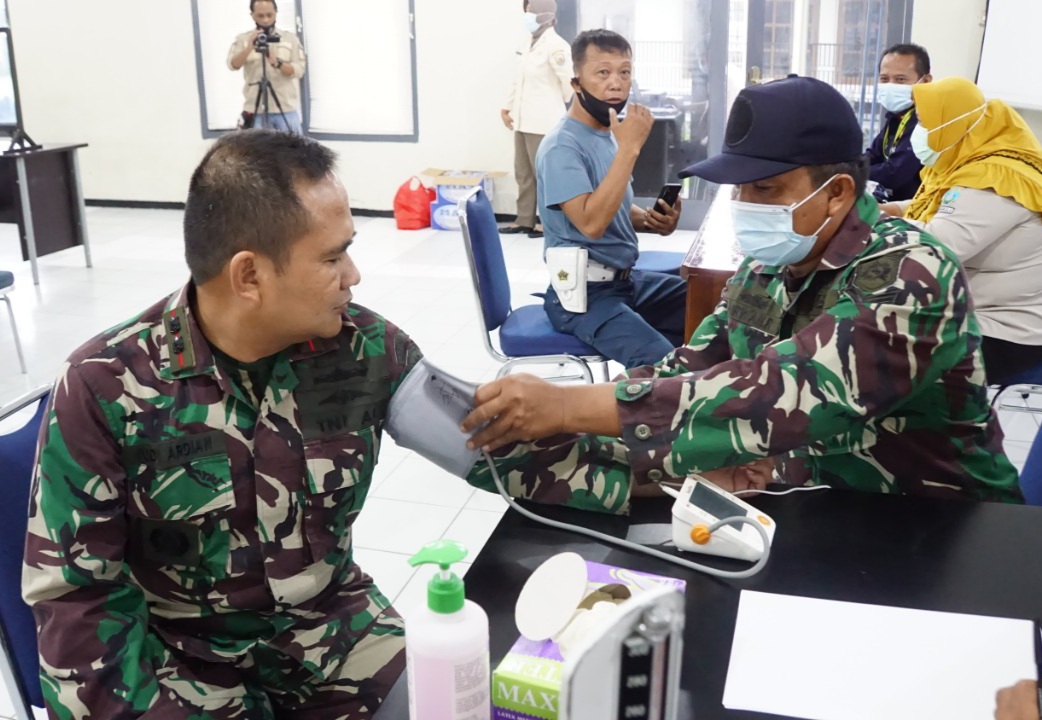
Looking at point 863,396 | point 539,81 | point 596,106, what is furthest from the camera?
point 539,81

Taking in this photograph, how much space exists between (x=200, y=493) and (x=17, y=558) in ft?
0.73

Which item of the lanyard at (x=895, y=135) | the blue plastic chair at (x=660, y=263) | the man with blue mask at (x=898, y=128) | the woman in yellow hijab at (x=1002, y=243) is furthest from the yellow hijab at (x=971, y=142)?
the lanyard at (x=895, y=135)

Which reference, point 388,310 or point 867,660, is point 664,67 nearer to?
point 388,310

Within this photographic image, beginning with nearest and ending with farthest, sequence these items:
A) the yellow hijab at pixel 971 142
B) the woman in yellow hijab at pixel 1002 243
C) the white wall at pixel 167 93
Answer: the woman in yellow hijab at pixel 1002 243 → the yellow hijab at pixel 971 142 → the white wall at pixel 167 93

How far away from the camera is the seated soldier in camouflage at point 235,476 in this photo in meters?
1.11

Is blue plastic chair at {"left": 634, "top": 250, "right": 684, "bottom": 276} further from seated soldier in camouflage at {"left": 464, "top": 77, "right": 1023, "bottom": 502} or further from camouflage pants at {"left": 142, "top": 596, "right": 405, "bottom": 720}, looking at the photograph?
camouflage pants at {"left": 142, "top": 596, "right": 405, "bottom": 720}

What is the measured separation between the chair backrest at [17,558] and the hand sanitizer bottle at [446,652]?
63 cm

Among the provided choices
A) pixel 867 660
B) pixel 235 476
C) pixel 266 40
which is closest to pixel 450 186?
pixel 266 40

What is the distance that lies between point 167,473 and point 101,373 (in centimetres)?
14

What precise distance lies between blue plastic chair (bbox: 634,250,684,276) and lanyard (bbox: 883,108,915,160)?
1.27 m

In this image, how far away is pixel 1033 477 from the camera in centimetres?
150

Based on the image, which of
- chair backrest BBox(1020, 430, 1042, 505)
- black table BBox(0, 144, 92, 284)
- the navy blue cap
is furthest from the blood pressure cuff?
black table BBox(0, 144, 92, 284)

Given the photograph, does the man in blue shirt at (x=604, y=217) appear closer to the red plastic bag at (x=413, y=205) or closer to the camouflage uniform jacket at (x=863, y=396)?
the camouflage uniform jacket at (x=863, y=396)

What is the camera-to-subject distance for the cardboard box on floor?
647 cm
